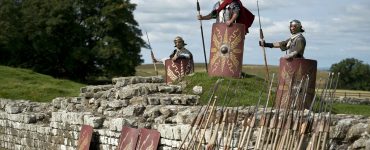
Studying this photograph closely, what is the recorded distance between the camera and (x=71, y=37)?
47.6 metres

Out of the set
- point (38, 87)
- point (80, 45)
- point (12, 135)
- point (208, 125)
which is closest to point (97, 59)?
point (80, 45)

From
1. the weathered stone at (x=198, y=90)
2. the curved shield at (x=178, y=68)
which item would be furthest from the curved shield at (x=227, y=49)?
the curved shield at (x=178, y=68)

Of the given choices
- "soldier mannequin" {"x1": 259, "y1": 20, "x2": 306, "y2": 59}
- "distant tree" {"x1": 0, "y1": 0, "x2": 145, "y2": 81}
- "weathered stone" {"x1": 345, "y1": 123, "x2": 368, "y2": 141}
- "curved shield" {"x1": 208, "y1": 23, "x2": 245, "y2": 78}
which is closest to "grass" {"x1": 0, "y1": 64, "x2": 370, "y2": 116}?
"curved shield" {"x1": 208, "y1": 23, "x2": 245, "y2": 78}

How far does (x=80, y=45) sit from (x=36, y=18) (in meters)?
3.75

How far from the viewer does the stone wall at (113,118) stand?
832 centimetres

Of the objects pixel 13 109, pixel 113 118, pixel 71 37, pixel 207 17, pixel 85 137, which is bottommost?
pixel 85 137

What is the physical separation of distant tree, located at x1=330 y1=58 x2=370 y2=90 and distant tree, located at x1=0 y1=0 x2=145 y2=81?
18182 mm

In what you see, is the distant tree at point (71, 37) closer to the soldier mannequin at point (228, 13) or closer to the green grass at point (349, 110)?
the soldier mannequin at point (228, 13)

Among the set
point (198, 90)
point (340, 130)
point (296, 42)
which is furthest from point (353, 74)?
point (340, 130)

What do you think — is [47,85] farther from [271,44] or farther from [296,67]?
[296,67]

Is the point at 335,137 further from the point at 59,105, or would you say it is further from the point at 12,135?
the point at 12,135

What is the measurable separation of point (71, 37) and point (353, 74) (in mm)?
23748

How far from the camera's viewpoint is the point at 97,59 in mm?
46719

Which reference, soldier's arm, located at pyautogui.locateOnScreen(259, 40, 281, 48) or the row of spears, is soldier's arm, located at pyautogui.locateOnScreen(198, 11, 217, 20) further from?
the row of spears
